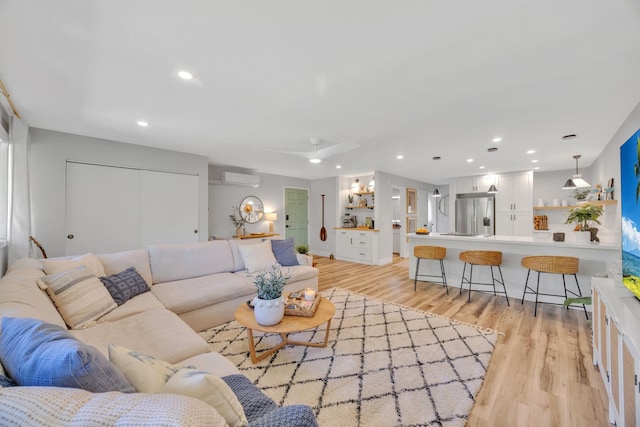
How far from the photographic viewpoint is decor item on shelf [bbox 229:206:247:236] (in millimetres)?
5801

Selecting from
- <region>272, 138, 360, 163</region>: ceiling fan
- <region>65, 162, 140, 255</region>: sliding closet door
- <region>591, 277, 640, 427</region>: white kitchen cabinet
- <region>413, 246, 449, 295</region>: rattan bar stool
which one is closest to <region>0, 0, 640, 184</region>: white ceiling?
<region>272, 138, 360, 163</region>: ceiling fan

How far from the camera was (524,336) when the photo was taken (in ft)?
8.34

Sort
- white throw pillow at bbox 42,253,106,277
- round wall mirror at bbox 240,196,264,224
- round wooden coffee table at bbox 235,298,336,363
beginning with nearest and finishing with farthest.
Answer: round wooden coffee table at bbox 235,298,336,363 < white throw pillow at bbox 42,253,106,277 < round wall mirror at bbox 240,196,264,224

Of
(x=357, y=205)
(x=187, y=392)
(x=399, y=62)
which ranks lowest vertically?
(x=187, y=392)

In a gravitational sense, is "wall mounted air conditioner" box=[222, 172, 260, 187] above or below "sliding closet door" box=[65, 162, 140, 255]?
above

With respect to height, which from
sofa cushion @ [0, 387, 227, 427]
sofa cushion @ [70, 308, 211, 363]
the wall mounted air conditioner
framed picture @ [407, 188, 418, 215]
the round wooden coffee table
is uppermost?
the wall mounted air conditioner

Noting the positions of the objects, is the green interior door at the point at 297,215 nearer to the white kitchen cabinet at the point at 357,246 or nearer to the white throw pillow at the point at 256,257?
the white kitchen cabinet at the point at 357,246

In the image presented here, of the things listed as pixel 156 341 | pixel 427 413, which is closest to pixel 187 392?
pixel 156 341

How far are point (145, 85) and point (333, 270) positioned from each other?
450cm

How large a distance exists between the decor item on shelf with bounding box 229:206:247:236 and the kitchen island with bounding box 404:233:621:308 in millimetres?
3663

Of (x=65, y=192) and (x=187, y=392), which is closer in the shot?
(x=187, y=392)

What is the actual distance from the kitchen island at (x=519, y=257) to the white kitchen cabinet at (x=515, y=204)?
280 cm

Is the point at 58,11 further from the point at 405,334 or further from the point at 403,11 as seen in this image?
the point at 405,334

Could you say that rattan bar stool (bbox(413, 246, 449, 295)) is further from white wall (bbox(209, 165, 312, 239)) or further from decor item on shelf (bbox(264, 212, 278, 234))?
white wall (bbox(209, 165, 312, 239))
